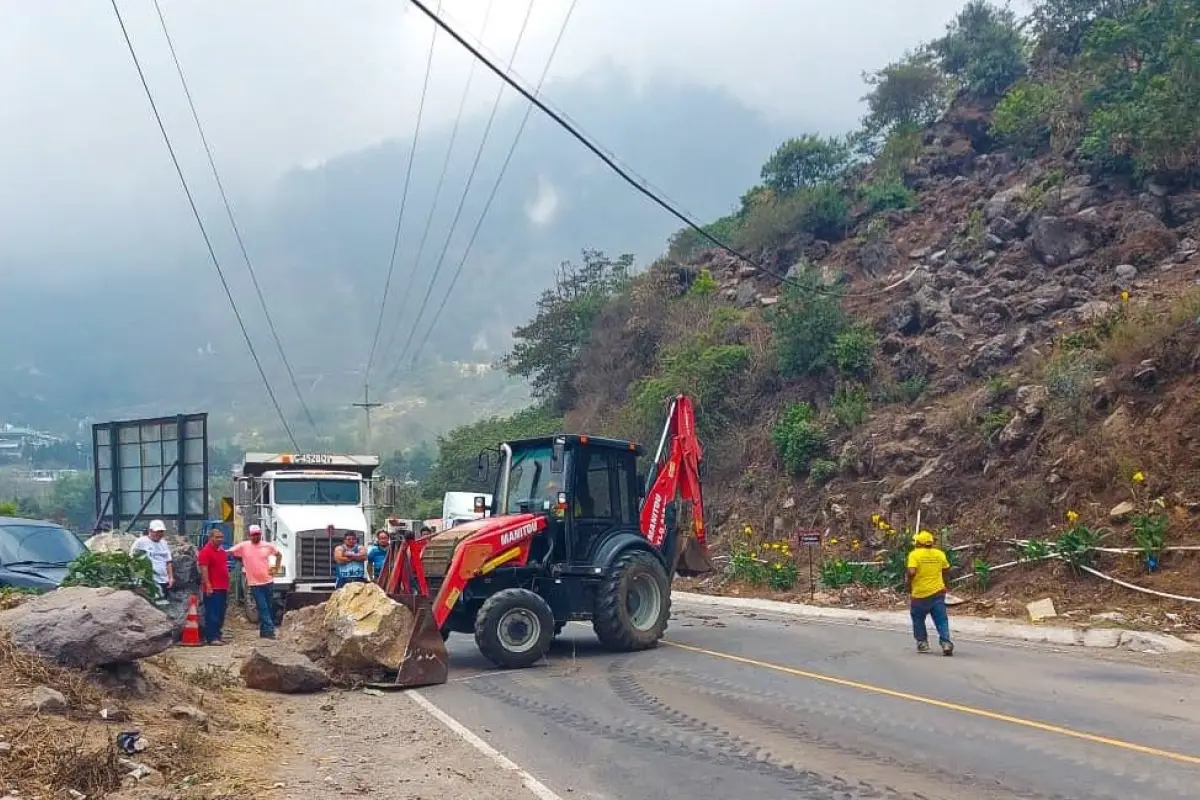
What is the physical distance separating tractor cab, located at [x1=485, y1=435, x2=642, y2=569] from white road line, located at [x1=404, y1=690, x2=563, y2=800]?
10.5ft

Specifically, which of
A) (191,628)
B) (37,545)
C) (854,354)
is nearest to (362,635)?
(191,628)

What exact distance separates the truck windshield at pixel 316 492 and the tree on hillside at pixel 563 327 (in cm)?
2857

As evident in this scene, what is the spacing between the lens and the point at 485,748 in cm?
905

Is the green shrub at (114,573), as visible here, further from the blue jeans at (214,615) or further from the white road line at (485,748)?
the white road line at (485,748)

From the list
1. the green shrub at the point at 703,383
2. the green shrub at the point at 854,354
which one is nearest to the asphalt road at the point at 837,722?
the green shrub at the point at 854,354

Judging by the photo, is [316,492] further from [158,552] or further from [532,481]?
[532,481]

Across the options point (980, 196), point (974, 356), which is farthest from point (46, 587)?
point (980, 196)

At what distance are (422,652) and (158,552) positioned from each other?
18.7ft

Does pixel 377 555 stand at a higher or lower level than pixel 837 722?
higher

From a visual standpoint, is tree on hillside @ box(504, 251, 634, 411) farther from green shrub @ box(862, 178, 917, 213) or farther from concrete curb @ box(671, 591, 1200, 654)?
concrete curb @ box(671, 591, 1200, 654)

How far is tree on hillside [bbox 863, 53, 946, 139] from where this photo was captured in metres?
47.2

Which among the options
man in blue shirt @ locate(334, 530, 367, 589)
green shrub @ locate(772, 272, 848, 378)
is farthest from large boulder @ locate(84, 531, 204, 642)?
green shrub @ locate(772, 272, 848, 378)

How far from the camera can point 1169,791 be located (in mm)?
7090

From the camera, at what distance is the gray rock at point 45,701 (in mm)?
8055
